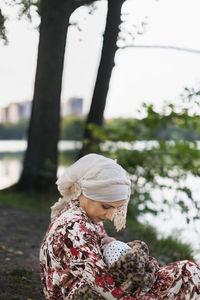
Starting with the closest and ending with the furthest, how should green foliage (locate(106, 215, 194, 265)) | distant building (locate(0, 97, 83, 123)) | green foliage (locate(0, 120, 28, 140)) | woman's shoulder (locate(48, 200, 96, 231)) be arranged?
woman's shoulder (locate(48, 200, 96, 231)) → green foliage (locate(106, 215, 194, 265)) → distant building (locate(0, 97, 83, 123)) → green foliage (locate(0, 120, 28, 140))

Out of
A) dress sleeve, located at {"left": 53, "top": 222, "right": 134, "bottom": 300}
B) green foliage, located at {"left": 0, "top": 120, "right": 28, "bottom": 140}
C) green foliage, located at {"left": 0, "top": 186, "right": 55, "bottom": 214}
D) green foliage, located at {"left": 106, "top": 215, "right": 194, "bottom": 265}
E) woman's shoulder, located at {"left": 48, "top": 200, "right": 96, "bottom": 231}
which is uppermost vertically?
woman's shoulder, located at {"left": 48, "top": 200, "right": 96, "bottom": 231}

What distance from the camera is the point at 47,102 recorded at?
6.12 m

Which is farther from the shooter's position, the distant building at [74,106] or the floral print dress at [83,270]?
the distant building at [74,106]

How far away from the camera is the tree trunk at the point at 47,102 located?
215 inches

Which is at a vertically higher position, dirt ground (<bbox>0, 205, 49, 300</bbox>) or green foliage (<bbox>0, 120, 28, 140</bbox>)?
dirt ground (<bbox>0, 205, 49, 300</bbox>)

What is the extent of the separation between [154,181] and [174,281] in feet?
11.5

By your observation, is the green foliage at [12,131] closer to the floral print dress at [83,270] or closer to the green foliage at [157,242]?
the green foliage at [157,242]

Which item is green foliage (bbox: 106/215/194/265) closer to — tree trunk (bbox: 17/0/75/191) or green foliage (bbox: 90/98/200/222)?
green foliage (bbox: 90/98/200/222)

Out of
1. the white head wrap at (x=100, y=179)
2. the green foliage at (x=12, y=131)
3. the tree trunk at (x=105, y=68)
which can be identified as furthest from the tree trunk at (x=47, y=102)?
the green foliage at (x=12, y=131)

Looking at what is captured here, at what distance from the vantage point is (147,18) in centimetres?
576

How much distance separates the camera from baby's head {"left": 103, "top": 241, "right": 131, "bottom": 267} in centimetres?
191

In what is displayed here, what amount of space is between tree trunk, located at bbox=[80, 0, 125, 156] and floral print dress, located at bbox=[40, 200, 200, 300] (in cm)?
370

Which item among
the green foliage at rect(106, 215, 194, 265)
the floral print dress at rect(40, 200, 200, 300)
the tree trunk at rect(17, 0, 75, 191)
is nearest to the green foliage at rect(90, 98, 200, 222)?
the green foliage at rect(106, 215, 194, 265)

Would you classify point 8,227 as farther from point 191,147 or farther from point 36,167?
point 191,147
